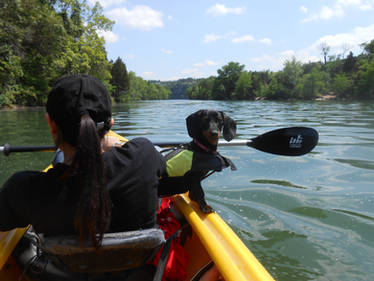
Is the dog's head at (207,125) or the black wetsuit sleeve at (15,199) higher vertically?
the dog's head at (207,125)

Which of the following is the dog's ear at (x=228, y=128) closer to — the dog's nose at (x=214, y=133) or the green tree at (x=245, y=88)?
the dog's nose at (x=214, y=133)

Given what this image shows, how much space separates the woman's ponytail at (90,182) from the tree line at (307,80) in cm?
5568

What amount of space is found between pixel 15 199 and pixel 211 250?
41.6 inches

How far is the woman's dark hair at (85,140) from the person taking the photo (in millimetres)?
1078

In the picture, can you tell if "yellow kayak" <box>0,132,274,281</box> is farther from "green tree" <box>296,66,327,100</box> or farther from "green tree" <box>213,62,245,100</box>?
"green tree" <box>213,62,245,100</box>

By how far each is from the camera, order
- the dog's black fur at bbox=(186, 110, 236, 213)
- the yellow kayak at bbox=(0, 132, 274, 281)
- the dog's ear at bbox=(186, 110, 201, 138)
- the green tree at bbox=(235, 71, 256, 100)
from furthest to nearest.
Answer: the green tree at bbox=(235, 71, 256, 100) < the dog's ear at bbox=(186, 110, 201, 138) < the dog's black fur at bbox=(186, 110, 236, 213) < the yellow kayak at bbox=(0, 132, 274, 281)

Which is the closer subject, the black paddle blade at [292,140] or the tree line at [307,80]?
the black paddle blade at [292,140]

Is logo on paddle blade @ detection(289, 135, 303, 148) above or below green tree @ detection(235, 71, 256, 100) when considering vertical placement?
below

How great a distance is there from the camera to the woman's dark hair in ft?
3.54

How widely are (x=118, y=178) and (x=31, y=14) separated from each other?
26.6m

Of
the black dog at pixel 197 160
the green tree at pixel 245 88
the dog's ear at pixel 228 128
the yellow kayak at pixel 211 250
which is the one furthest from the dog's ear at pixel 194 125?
the green tree at pixel 245 88

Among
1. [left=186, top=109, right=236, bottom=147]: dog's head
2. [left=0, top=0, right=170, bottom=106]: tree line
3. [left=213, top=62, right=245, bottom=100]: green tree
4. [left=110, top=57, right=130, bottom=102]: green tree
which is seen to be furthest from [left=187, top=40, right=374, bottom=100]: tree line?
[left=186, top=109, right=236, bottom=147]: dog's head

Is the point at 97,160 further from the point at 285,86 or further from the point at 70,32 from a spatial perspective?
the point at 285,86

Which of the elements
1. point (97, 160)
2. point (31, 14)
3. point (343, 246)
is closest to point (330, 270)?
point (343, 246)
